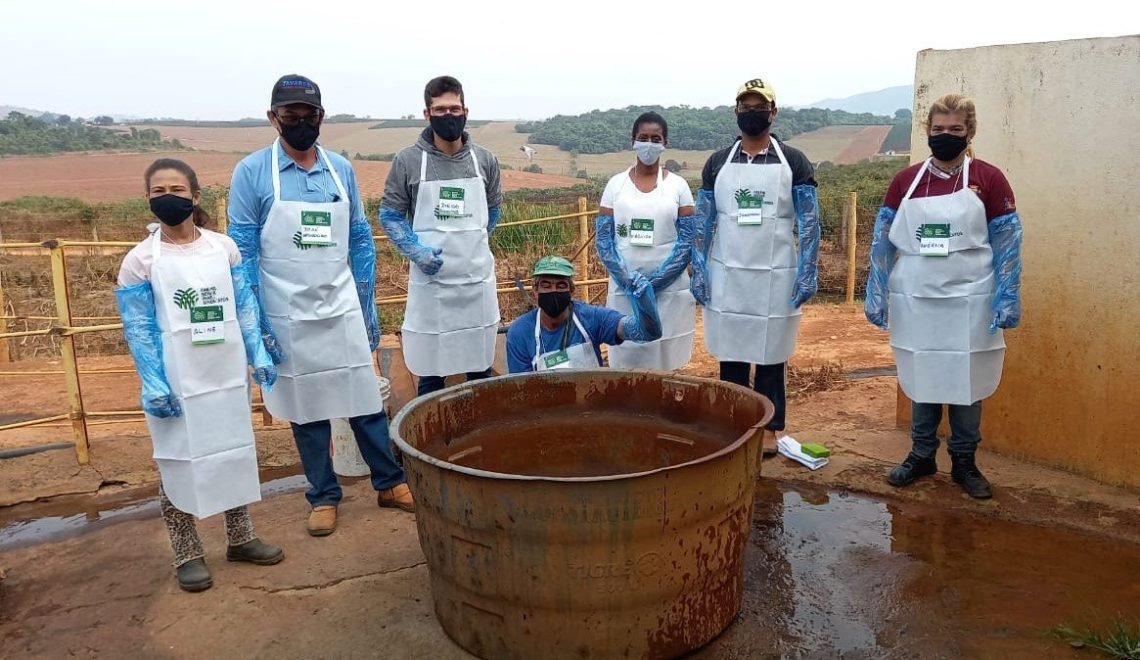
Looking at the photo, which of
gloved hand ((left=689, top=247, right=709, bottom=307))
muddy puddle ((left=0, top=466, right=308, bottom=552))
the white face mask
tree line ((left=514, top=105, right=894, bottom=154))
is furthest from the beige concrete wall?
tree line ((left=514, top=105, right=894, bottom=154))

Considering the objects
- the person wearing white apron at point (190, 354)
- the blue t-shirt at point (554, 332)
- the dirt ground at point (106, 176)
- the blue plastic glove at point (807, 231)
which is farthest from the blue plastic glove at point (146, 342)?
the dirt ground at point (106, 176)

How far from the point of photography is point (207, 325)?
3062 mm

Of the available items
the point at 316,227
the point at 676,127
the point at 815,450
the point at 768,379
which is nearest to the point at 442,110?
the point at 316,227

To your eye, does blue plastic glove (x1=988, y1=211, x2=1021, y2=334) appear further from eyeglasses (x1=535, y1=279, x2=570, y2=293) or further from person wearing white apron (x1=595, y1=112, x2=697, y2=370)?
eyeglasses (x1=535, y1=279, x2=570, y2=293)

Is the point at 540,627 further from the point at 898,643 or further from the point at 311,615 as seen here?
the point at 898,643

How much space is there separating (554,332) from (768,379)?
4.17 ft

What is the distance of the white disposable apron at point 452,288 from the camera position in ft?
13.1

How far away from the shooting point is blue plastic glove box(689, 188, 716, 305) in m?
4.26

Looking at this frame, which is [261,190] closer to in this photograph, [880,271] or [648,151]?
[648,151]

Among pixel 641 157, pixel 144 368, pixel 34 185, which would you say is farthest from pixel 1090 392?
pixel 34 185

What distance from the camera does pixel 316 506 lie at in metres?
3.79

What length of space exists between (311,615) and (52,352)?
319 inches

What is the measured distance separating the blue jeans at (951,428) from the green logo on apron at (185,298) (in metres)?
3.27

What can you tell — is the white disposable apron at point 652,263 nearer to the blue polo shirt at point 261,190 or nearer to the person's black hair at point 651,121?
the person's black hair at point 651,121
